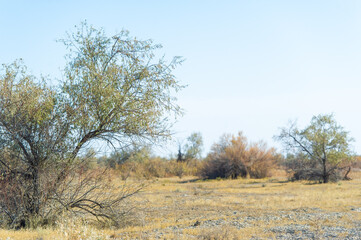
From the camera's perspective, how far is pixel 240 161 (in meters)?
43.4

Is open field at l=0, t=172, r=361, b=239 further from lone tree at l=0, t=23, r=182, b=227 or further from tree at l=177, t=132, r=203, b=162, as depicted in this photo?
tree at l=177, t=132, r=203, b=162

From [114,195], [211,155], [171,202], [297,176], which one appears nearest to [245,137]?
[211,155]

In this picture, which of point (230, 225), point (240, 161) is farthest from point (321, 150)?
point (230, 225)

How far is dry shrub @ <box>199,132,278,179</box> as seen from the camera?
4350 centimetres

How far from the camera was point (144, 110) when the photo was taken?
11258 millimetres

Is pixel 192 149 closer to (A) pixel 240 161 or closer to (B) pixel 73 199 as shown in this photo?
(A) pixel 240 161

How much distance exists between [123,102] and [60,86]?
1.99m

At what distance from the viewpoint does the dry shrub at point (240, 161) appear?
4350cm

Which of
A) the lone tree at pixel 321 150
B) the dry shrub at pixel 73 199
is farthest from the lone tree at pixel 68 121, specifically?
the lone tree at pixel 321 150

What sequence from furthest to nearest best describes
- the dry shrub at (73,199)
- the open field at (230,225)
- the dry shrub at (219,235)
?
the dry shrub at (73,199), the open field at (230,225), the dry shrub at (219,235)

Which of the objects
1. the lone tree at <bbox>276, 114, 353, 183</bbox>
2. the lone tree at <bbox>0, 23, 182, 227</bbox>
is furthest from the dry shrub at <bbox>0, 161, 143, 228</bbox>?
the lone tree at <bbox>276, 114, 353, 183</bbox>

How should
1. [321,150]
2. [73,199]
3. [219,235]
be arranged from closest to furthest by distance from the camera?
1. [219,235]
2. [73,199]
3. [321,150]

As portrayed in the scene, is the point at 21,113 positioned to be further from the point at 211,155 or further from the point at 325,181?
the point at 211,155

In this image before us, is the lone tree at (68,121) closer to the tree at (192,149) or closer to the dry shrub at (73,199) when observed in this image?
the dry shrub at (73,199)
